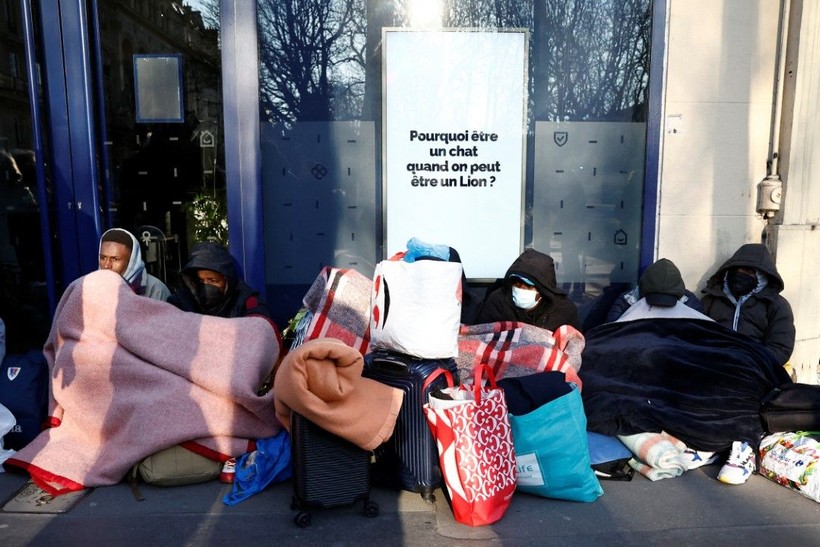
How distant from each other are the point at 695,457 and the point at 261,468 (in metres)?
2.40

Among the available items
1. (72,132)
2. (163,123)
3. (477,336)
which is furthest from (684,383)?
(72,132)

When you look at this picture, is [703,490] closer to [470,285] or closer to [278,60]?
[470,285]

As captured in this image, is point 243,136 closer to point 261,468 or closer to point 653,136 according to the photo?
point 261,468

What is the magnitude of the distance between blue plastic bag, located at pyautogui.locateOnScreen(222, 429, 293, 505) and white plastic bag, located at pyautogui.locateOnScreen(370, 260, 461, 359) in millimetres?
794

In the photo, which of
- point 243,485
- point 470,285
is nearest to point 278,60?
point 470,285

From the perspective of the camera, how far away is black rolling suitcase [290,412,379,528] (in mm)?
3119

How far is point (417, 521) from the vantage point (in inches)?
126

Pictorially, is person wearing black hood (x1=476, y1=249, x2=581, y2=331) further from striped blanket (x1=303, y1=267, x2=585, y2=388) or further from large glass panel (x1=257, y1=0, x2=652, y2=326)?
large glass panel (x1=257, y1=0, x2=652, y2=326)

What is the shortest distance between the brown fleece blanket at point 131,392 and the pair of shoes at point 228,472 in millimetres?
81

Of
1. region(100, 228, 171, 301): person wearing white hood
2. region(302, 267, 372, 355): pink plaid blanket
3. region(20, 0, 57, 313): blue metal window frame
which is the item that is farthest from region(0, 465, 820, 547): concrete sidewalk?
region(20, 0, 57, 313): blue metal window frame

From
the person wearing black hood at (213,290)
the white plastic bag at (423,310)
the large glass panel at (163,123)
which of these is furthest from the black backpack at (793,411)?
the large glass panel at (163,123)

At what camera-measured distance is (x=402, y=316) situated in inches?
135

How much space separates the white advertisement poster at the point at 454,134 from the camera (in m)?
4.94

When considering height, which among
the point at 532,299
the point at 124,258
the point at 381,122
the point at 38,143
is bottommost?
the point at 532,299
